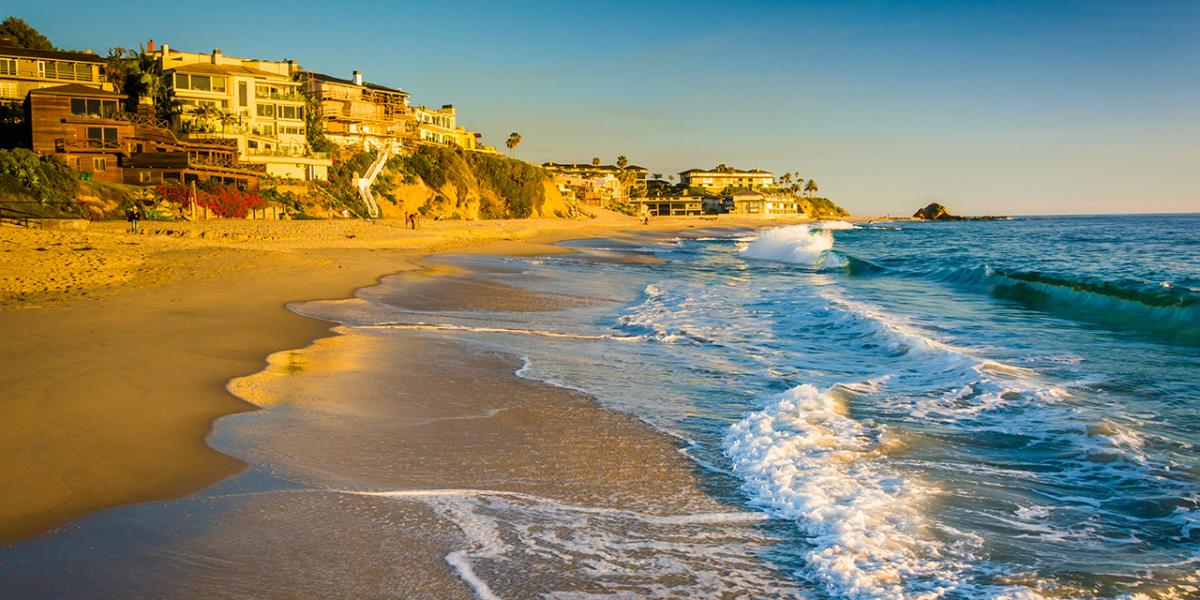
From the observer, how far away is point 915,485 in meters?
6.91

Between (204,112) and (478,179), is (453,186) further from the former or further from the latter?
(204,112)

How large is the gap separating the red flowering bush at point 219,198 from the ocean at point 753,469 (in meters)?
27.4

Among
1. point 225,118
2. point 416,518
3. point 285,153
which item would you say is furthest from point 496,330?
point 225,118

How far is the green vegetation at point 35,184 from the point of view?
3206 cm

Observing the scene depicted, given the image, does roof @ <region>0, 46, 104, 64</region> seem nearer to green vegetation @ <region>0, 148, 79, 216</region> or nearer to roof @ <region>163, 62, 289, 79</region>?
roof @ <region>163, 62, 289, 79</region>

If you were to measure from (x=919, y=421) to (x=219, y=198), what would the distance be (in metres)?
40.6

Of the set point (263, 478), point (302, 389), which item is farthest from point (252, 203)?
point (263, 478)

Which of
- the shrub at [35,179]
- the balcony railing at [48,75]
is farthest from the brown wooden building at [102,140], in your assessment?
the balcony railing at [48,75]

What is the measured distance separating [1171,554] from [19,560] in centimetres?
770

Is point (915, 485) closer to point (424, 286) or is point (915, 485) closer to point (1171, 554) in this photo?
point (1171, 554)

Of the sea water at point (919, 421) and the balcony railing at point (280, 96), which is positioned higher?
the balcony railing at point (280, 96)

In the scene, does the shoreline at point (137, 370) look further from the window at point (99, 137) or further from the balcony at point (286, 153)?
the balcony at point (286, 153)

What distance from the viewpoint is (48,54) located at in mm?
45000

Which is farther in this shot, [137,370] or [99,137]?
[99,137]
